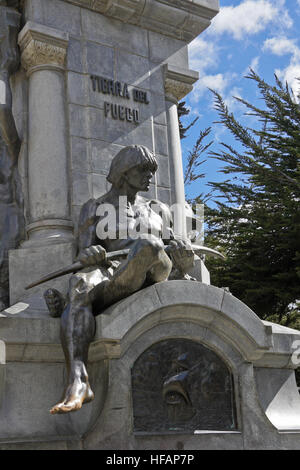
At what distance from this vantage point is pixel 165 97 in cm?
931

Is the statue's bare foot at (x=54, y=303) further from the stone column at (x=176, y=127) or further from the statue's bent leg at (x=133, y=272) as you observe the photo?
the stone column at (x=176, y=127)

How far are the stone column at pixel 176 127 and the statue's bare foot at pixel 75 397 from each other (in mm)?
3563

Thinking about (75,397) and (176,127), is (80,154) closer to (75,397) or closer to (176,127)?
(176,127)

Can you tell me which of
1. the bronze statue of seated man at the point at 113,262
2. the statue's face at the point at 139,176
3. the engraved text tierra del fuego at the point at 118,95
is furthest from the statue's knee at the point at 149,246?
the engraved text tierra del fuego at the point at 118,95

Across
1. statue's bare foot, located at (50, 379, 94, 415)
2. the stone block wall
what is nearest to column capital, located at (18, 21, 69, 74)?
the stone block wall

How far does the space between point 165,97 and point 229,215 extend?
9.64 metres

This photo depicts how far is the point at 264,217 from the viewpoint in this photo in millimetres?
17312

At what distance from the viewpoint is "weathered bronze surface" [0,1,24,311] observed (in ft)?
25.3

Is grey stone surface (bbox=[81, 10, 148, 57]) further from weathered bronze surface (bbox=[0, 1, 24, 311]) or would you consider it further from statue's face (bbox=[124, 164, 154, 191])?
statue's face (bbox=[124, 164, 154, 191])

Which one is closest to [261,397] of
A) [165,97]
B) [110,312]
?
[110,312]

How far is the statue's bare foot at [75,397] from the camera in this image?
16.7 ft

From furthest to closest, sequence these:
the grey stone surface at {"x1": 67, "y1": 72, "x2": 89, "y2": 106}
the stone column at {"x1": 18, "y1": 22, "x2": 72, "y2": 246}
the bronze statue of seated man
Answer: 1. the grey stone surface at {"x1": 67, "y1": 72, "x2": 89, "y2": 106}
2. the stone column at {"x1": 18, "y1": 22, "x2": 72, "y2": 246}
3. the bronze statue of seated man

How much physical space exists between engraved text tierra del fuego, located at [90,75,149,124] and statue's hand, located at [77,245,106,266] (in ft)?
8.24

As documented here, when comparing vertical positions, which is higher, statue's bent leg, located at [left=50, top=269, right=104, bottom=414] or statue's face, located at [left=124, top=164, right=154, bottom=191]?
statue's face, located at [left=124, top=164, right=154, bottom=191]
